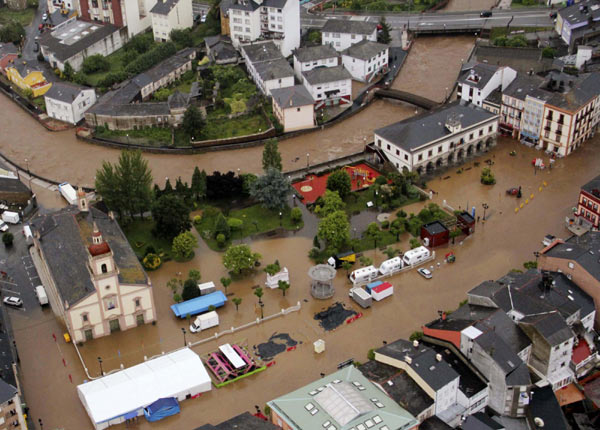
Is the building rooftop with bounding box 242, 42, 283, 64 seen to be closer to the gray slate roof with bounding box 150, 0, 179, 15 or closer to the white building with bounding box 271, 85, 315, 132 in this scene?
the white building with bounding box 271, 85, 315, 132

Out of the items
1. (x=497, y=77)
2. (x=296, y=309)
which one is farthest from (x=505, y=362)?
(x=497, y=77)

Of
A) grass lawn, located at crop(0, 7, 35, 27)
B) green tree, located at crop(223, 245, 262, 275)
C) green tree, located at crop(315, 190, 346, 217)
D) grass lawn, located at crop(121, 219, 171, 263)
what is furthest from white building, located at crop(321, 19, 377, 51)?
grass lawn, located at crop(0, 7, 35, 27)

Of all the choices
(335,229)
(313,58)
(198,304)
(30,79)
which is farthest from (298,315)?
(30,79)

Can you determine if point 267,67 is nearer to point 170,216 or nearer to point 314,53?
point 314,53

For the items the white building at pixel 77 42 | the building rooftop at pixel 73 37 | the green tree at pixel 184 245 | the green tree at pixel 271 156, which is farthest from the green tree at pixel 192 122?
the building rooftop at pixel 73 37

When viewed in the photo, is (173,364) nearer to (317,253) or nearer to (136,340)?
(136,340)
